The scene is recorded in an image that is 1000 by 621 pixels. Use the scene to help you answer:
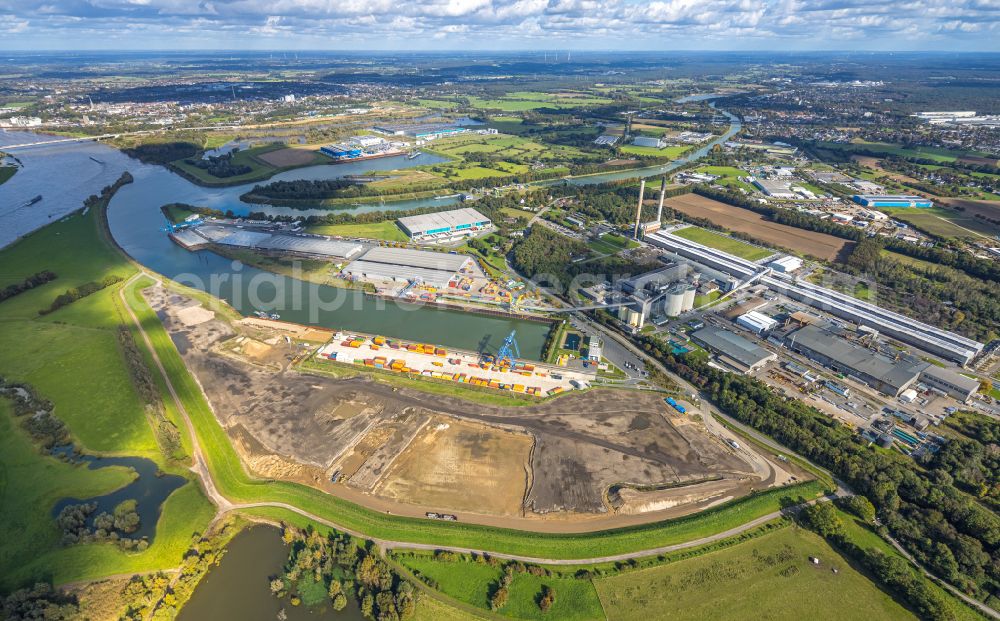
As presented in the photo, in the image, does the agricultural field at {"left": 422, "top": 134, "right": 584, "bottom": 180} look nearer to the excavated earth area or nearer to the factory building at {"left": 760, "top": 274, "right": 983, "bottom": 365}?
the factory building at {"left": 760, "top": 274, "right": 983, "bottom": 365}

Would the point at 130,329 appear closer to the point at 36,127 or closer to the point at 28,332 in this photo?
the point at 28,332

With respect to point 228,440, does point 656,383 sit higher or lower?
higher

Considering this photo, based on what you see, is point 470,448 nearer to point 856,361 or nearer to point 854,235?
point 856,361

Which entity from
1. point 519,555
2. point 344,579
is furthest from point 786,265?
point 344,579

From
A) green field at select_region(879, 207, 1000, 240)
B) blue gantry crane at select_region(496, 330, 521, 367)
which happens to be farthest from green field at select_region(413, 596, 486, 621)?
green field at select_region(879, 207, 1000, 240)

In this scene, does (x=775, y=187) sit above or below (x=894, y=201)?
above

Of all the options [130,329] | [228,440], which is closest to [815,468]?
[228,440]

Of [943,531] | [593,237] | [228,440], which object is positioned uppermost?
[593,237]
